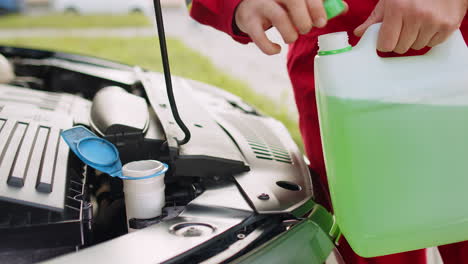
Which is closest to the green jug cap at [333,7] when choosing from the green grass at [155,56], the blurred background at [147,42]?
the blurred background at [147,42]

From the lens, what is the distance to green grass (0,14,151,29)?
26.3 feet

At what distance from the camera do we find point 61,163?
948mm

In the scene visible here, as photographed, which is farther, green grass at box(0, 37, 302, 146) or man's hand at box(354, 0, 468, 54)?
green grass at box(0, 37, 302, 146)

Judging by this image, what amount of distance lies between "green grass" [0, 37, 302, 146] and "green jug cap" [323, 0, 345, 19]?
2.90m

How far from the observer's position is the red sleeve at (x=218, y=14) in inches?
38.5

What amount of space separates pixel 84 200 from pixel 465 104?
0.69 m

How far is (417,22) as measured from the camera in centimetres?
84

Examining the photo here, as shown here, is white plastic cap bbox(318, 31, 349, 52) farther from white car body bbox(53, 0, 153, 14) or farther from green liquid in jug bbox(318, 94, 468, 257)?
white car body bbox(53, 0, 153, 14)

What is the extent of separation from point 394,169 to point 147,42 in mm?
6023

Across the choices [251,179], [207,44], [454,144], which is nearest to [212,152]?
[251,179]

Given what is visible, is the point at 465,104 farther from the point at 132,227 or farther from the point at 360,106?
the point at 132,227

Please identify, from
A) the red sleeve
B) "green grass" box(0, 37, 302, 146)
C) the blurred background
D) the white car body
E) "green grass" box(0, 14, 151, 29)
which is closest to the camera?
the red sleeve

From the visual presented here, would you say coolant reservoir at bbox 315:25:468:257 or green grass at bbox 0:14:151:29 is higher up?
coolant reservoir at bbox 315:25:468:257

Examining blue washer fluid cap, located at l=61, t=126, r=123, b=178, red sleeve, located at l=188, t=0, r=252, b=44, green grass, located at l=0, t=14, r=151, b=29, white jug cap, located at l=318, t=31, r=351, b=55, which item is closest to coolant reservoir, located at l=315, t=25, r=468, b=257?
white jug cap, located at l=318, t=31, r=351, b=55
